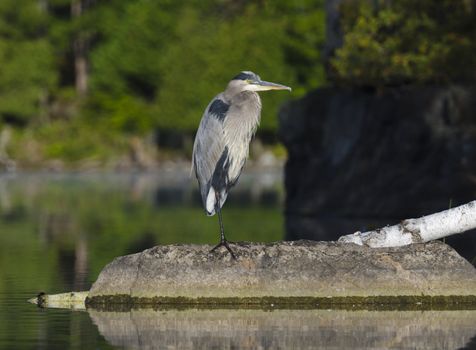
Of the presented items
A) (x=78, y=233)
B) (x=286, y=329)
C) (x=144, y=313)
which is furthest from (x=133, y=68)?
(x=286, y=329)

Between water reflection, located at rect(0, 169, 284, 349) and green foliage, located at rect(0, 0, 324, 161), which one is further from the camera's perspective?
green foliage, located at rect(0, 0, 324, 161)

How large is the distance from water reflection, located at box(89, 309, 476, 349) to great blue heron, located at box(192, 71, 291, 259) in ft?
7.11

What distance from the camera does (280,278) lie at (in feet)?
51.2

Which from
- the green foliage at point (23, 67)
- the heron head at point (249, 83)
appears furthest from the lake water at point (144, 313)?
the green foliage at point (23, 67)

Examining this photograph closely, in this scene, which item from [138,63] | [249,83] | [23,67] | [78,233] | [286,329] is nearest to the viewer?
[286,329]

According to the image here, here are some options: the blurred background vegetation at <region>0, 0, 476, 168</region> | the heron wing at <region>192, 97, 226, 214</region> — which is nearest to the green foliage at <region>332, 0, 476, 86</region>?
the heron wing at <region>192, 97, 226, 214</region>

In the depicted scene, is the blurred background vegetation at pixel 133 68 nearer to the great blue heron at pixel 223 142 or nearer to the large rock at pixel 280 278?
the great blue heron at pixel 223 142

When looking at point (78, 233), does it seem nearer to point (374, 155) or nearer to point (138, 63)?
point (374, 155)

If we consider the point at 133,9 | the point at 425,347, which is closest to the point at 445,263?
the point at 425,347

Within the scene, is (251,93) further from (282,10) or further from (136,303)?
(282,10)

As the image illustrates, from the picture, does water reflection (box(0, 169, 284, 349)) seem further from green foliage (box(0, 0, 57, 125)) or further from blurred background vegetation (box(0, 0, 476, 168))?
green foliage (box(0, 0, 57, 125))

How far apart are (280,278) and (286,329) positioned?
1.64m

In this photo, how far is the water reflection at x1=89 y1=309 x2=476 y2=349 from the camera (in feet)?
43.1

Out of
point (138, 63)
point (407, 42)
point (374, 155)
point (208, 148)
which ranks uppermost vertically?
point (407, 42)
